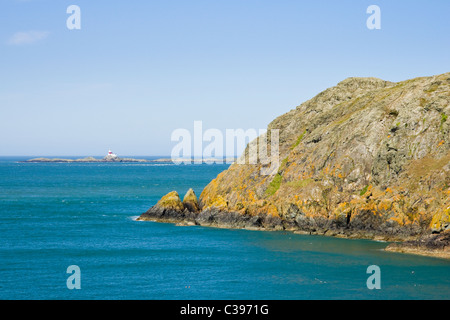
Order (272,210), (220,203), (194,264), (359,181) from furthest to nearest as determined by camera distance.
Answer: (220,203) < (272,210) < (359,181) < (194,264)

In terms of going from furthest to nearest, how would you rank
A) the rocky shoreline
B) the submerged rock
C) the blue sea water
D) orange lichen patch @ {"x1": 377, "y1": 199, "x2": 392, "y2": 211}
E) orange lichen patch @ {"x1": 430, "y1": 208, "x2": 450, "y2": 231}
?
the submerged rock, orange lichen patch @ {"x1": 377, "y1": 199, "x2": 392, "y2": 211}, the rocky shoreline, orange lichen patch @ {"x1": 430, "y1": 208, "x2": 450, "y2": 231}, the blue sea water

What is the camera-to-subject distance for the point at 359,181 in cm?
7450

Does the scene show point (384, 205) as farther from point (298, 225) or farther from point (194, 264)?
point (194, 264)

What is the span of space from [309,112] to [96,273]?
58093mm

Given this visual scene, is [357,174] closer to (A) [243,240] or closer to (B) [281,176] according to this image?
(B) [281,176]

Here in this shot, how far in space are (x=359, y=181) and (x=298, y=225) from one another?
10845 mm

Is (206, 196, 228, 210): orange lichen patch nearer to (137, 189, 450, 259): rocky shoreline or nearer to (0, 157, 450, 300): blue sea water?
(137, 189, 450, 259): rocky shoreline

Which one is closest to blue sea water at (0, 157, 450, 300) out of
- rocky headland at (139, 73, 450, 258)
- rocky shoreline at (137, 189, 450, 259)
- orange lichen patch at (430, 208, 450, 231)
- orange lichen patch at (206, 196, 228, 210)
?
rocky shoreline at (137, 189, 450, 259)

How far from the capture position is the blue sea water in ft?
149

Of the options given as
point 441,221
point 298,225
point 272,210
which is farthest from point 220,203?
point 441,221

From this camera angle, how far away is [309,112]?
3871 inches

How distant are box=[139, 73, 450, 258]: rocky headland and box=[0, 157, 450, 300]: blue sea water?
323 centimetres

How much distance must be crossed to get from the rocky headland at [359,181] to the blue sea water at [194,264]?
127 inches
